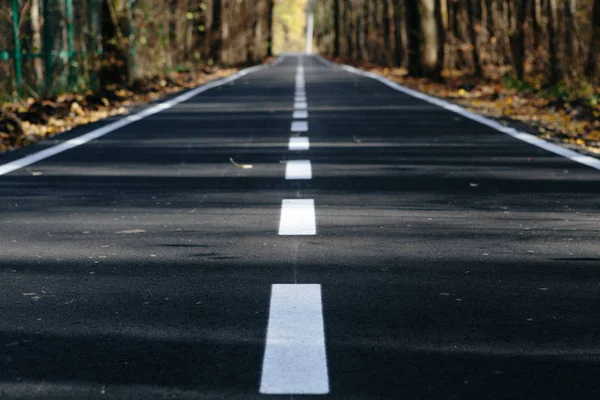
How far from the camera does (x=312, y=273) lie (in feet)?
18.9

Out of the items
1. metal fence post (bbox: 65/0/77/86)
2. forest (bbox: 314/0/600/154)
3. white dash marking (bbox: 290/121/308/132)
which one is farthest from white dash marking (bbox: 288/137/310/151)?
metal fence post (bbox: 65/0/77/86)

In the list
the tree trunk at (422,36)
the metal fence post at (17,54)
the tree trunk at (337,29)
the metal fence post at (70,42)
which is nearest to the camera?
the metal fence post at (17,54)

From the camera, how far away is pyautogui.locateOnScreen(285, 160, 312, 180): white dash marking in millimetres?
10039

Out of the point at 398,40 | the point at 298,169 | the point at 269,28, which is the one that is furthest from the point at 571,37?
the point at 269,28

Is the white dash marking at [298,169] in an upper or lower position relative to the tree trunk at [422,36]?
lower

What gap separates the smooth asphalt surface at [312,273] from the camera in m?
4.04

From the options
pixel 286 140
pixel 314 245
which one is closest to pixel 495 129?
pixel 286 140

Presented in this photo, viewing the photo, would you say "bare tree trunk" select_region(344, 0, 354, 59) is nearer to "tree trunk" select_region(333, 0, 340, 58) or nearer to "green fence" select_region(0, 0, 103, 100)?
"tree trunk" select_region(333, 0, 340, 58)

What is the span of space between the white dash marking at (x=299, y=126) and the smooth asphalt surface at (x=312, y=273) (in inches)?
134

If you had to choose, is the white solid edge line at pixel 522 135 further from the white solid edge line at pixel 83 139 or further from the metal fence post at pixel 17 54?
the metal fence post at pixel 17 54

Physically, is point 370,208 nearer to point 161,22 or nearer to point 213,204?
point 213,204

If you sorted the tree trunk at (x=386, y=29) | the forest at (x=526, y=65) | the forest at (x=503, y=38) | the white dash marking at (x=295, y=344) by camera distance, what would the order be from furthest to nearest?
1. the tree trunk at (x=386, y=29)
2. the forest at (x=503, y=38)
3. the forest at (x=526, y=65)
4. the white dash marking at (x=295, y=344)

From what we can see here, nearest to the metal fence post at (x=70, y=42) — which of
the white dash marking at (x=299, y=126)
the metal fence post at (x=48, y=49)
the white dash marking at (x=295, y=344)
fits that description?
the metal fence post at (x=48, y=49)

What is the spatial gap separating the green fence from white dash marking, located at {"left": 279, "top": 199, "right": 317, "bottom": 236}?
42.7ft
